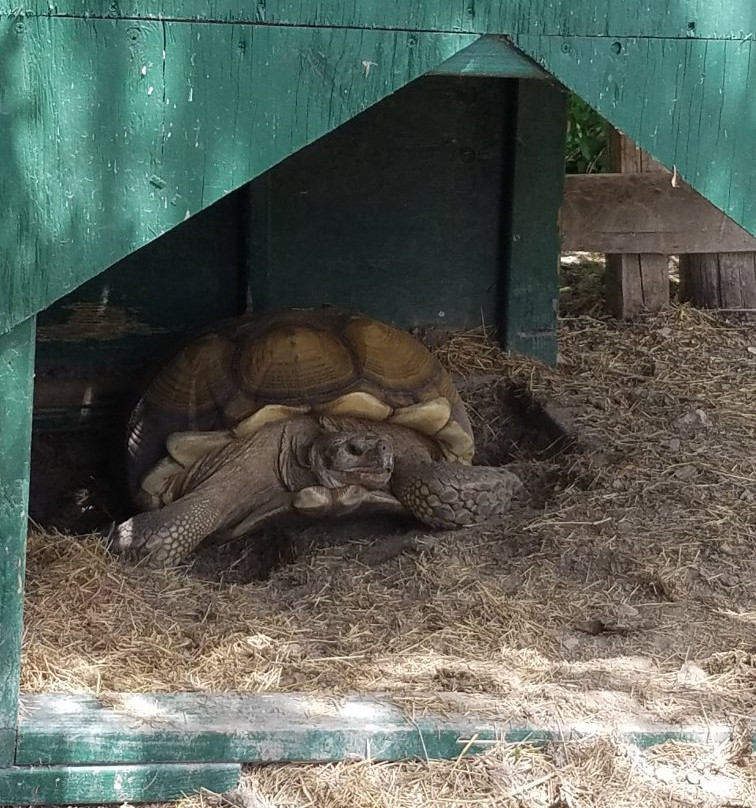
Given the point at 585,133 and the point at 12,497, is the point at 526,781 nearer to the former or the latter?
the point at 12,497

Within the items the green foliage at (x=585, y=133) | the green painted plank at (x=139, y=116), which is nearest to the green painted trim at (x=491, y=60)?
the green painted plank at (x=139, y=116)

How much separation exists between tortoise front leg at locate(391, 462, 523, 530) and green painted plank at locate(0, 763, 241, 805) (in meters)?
2.07

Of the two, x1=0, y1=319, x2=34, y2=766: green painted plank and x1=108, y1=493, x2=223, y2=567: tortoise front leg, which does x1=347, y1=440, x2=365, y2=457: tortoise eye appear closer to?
x1=108, y1=493, x2=223, y2=567: tortoise front leg

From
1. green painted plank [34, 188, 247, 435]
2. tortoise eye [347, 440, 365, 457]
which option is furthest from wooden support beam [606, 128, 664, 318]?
tortoise eye [347, 440, 365, 457]

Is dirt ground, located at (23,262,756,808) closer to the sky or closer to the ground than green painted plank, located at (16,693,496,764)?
closer to the sky

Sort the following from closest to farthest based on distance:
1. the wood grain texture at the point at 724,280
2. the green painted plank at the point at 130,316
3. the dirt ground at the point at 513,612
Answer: the dirt ground at the point at 513,612 → the green painted plank at the point at 130,316 → the wood grain texture at the point at 724,280

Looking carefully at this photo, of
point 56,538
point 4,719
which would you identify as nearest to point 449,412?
point 56,538

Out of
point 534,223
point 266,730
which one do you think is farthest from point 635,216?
point 266,730

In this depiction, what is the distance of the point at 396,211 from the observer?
6.47 metres

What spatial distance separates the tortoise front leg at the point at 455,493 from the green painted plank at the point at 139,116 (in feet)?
7.91

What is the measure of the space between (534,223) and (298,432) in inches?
72.7

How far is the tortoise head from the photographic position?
5.26m

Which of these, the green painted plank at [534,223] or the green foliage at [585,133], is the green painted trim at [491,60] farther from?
the green foliage at [585,133]

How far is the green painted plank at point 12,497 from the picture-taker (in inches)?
119
